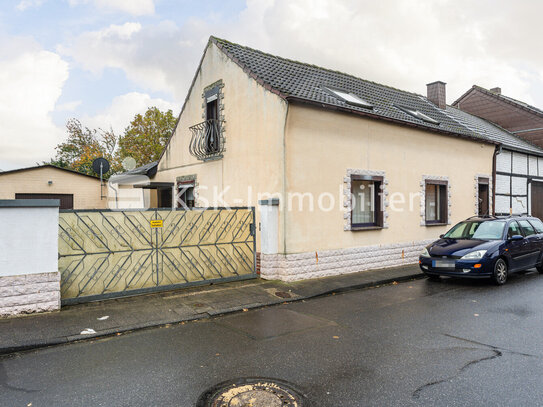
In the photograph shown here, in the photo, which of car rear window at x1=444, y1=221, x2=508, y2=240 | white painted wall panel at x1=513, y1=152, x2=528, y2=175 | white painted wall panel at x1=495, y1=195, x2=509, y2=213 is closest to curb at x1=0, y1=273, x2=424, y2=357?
car rear window at x1=444, y1=221, x2=508, y2=240

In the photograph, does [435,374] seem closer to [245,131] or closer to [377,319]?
[377,319]

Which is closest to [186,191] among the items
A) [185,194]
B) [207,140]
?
[185,194]

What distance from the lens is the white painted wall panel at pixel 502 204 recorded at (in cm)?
1534

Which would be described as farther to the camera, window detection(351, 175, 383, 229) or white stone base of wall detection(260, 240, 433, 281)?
window detection(351, 175, 383, 229)

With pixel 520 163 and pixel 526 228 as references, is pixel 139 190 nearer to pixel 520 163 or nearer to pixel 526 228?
pixel 526 228

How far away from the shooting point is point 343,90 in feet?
41.1

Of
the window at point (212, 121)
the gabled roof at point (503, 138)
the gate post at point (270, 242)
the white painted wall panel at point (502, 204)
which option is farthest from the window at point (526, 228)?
the window at point (212, 121)

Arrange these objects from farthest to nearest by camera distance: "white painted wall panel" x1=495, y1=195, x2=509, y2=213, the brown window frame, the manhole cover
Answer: "white painted wall panel" x1=495, y1=195, x2=509, y2=213 → the brown window frame → the manhole cover

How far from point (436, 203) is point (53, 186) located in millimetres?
15658

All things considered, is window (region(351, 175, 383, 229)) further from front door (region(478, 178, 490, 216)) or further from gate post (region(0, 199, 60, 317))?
gate post (region(0, 199, 60, 317))

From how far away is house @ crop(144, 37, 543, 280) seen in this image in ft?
30.3

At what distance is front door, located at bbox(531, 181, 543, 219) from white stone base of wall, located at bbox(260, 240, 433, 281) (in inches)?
357

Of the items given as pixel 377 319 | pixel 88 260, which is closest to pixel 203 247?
pixel 88 260

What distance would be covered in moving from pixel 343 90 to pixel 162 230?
7762 millimetres
